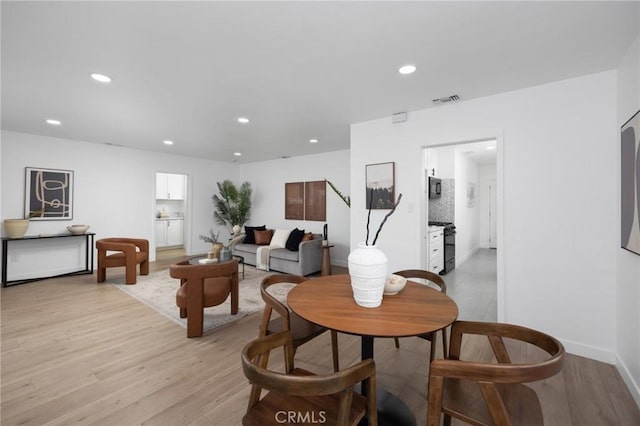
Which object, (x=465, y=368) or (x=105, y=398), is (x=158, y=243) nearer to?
(x=105, y=398)

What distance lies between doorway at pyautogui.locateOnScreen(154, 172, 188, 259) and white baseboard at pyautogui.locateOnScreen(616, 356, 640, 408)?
8115 mm

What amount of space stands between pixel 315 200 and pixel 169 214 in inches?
186

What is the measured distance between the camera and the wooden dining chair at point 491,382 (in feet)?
3.15

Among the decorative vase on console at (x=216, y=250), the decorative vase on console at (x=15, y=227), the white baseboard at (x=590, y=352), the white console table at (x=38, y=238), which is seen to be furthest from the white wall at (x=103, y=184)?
the white baseboard at (x=590, y=352)

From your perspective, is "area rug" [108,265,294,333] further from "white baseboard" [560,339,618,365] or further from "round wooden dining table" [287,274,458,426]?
"white baseboard" [560,339,618,365]

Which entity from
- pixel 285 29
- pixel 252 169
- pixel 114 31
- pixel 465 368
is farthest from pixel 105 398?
pixel 252 169

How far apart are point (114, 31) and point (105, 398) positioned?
8.18 ft

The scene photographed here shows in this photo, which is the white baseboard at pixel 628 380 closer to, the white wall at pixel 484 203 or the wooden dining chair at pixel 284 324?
the wooden dining chair at pixel 284 324

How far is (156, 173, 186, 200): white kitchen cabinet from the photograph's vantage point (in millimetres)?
7656

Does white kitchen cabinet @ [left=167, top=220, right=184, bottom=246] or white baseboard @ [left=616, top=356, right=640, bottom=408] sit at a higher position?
white kitchen cabinet @ [left=167, top=220, right=184, bottom=246]

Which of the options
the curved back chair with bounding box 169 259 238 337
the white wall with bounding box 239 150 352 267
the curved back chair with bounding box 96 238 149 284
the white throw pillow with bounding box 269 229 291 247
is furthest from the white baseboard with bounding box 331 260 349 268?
the curved back chair with bounding box 96 238 149 284

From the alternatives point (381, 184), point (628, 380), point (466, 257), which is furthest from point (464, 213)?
point (628, 380)

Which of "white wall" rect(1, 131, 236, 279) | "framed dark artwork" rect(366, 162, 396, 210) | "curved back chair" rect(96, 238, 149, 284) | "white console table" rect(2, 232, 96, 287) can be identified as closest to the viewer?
"framed dark artwork" rect(366, 162, 396, 210)

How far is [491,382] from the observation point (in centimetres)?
98
